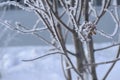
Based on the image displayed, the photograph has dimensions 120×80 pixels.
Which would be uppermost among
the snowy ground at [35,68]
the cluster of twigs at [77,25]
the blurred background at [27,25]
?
the cluster of twigs at [77,25]

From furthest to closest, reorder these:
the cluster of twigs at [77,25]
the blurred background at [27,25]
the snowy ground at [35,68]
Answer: the blurred background at [27,25] < the snowy ground at [35,68] < the cluster of twigs at [77,25]

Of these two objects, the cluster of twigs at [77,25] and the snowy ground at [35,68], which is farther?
the snowy ground at [35,68]

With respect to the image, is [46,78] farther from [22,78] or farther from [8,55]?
[8,55]

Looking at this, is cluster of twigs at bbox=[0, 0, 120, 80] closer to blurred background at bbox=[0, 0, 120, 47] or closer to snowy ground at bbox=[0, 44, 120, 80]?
snowy ground at bbox=[0, 44, 120, 80]

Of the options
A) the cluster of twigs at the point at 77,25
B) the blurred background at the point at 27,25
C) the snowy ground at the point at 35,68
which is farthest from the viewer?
the blurred background at the point at 27,25

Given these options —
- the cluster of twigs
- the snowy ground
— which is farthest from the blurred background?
the cluster of twigs

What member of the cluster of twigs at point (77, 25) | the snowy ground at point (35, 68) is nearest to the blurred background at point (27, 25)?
the snowy ground at point (35, 68)

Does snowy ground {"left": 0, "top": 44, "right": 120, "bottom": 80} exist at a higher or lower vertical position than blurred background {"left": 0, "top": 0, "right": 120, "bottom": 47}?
higher

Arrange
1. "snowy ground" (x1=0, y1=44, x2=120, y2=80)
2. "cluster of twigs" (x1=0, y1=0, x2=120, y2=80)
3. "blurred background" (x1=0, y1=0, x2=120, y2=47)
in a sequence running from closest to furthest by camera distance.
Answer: "cluster of twigs" (x1=0, y1=0, x2=120, y2=80), "snowy ground" (x1=0, y1=44, x2=120, y2=80), "blurred background" (x1=0, y1=0, x2=120, y2=47)

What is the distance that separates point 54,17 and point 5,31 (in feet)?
26.2

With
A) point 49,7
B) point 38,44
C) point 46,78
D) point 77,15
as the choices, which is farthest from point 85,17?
point 38,44

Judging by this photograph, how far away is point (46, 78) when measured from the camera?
7773 mm

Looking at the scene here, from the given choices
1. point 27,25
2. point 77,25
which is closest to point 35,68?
point 27,25

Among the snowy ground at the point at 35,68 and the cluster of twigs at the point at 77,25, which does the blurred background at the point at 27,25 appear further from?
the cluster of twigs at the point at 77,25
